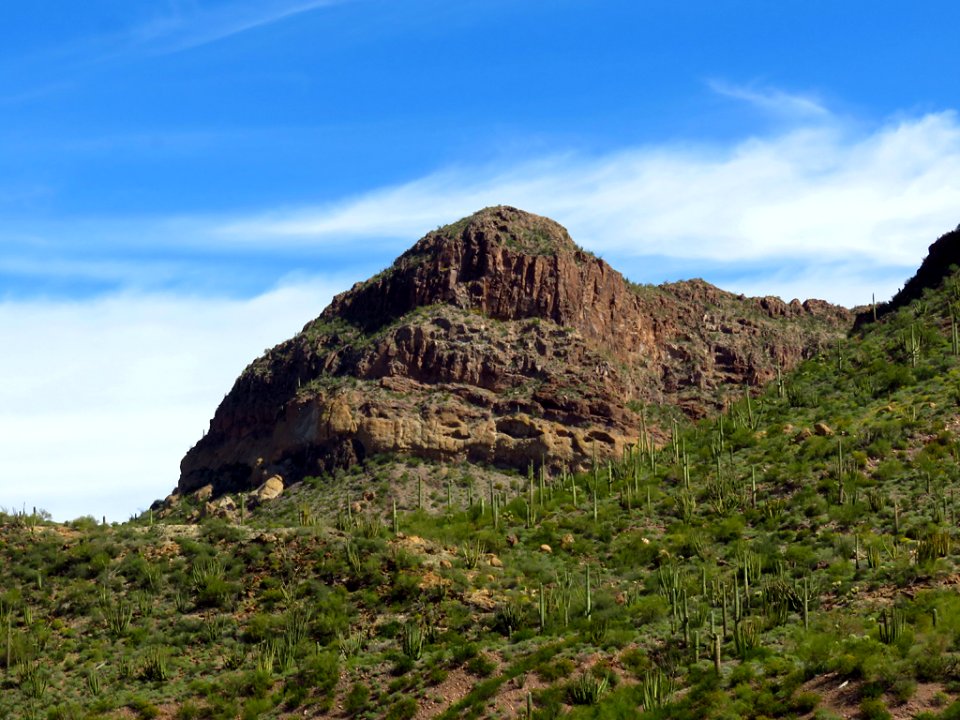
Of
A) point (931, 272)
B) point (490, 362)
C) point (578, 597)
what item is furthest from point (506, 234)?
point (578, 597)

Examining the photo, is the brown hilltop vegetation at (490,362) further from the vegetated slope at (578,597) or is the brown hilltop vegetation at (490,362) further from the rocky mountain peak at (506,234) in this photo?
the vegetated slope at (578,597)

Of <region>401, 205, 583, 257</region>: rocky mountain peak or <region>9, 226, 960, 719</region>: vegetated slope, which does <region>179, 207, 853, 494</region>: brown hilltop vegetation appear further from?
<region>9, 226, 960, 719</region>: vegetated slope

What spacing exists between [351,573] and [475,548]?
5736 millimetres

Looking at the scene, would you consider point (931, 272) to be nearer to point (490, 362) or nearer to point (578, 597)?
point (490, 362)

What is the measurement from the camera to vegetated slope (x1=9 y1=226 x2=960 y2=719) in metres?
41.0

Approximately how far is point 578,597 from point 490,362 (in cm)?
4541

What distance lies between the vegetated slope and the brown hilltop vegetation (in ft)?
81.0

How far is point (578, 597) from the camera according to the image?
49.7 m

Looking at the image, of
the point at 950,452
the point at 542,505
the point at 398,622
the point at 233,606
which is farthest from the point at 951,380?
the point at 233,606

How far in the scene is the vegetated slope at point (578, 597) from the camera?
40969 millimetres

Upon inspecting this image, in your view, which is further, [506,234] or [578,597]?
[506,234]

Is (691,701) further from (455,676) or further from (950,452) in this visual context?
(950,452)

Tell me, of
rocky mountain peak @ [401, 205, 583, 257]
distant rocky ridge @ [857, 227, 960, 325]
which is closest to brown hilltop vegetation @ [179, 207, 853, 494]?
rocky mountain peak @ [401, 205, 583, 257]

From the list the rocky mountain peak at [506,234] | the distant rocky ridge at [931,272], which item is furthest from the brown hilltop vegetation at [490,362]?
the distant rocky ridge at [931,272]
